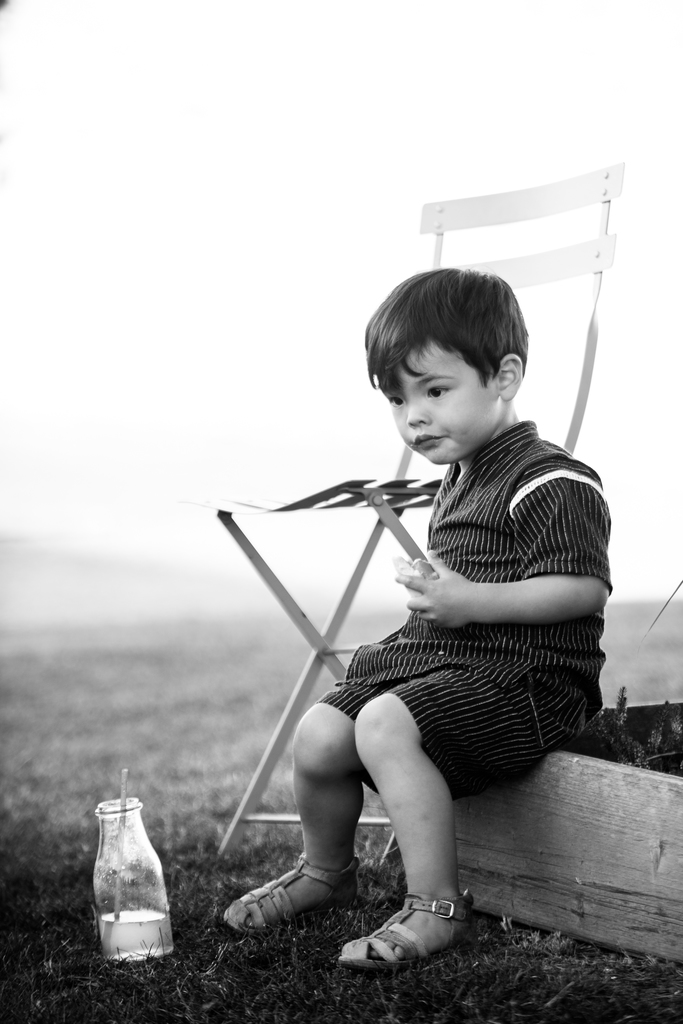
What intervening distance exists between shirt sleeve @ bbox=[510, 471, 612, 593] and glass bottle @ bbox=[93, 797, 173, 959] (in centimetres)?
61

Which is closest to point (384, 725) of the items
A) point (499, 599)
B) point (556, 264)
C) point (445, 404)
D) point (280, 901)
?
point (499, 599)

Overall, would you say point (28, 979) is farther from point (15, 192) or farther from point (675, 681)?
point (15, 192)

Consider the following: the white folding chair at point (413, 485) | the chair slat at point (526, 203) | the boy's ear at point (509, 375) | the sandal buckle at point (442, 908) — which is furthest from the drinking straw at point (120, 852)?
the chair slat at point (526, 203)

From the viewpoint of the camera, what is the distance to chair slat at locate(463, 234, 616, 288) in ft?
5.97

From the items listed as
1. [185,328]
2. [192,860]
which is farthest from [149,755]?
[185,328]

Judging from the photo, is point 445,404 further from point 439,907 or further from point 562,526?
point 439,907

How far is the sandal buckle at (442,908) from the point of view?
1195 millimetres

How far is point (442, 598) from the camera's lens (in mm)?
1234

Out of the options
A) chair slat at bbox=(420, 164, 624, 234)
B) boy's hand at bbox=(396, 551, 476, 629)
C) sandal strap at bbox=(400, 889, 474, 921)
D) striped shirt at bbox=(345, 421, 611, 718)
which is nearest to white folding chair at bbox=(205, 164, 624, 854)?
chair slat at bbox=(420, 164, 624, 234)

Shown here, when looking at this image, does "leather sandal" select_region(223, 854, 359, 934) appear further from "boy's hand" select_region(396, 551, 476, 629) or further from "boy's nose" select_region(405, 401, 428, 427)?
"boy's nose" select_region(405, 401, 428, 427)

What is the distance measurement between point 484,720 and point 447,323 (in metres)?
0.51

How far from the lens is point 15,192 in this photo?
4.80m

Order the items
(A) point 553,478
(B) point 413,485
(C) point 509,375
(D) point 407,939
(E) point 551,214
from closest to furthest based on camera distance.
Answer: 1. (D) point 407,939
2. (A) point 553,478
3. (C) point 509,375
4. (B) point 413,485
5. (E) point 551,214

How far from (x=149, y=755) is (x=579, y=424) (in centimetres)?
218
